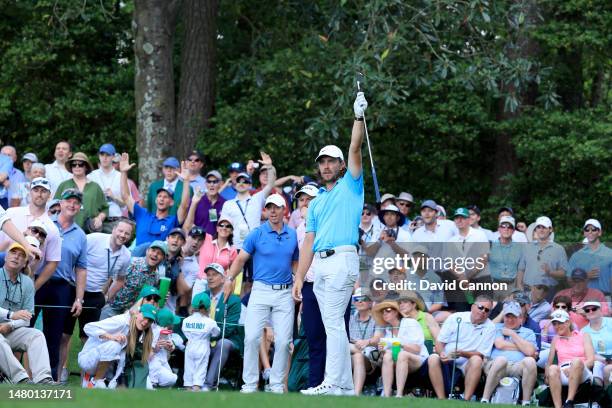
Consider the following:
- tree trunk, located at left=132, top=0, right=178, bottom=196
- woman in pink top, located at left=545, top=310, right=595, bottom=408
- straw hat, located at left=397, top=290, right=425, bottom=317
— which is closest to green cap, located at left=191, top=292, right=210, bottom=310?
straw hat, located at left=397, top=290, right=425, bottom=317

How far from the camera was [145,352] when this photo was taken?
13.7 metres

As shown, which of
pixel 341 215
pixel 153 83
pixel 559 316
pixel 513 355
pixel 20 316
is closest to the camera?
pixel 341 215

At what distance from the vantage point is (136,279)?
47.2ft

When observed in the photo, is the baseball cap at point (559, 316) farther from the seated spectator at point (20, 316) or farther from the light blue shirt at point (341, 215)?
the seated spectator at point (20, 316)

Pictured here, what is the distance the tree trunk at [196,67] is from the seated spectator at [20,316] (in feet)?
34.7

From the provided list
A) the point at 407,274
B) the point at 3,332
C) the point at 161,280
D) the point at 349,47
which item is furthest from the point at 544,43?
the point at 3,332

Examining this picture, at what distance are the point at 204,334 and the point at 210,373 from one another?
452mm

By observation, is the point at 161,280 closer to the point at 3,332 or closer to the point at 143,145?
the point at 3,332

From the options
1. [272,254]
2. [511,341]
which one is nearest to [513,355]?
[511,341]

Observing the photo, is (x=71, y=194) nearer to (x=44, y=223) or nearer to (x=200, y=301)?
(x=44, y=223)

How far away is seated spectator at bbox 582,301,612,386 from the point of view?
13594mm

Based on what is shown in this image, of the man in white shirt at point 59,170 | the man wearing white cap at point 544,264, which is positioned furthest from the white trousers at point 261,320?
the man in white shirt at point 59,170

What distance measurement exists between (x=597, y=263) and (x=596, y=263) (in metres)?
0.02

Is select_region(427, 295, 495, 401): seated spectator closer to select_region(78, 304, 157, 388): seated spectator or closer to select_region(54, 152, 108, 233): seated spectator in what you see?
select_region(78, 304, 157, 388): seated spectator
